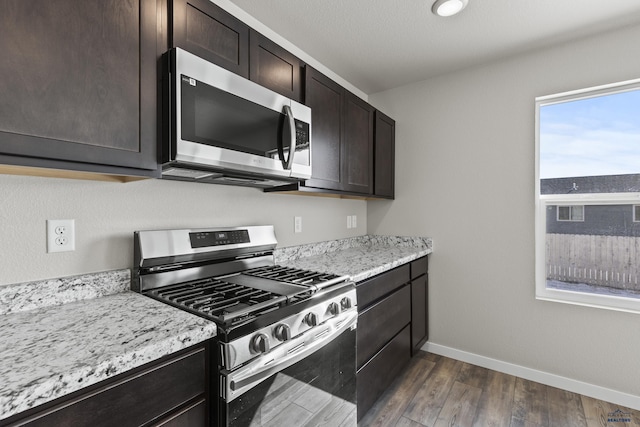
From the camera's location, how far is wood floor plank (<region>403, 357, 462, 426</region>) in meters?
1.87

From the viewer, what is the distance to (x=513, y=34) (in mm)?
2047

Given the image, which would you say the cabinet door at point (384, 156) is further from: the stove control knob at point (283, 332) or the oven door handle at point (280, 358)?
the stove control knob at point (283, 332)

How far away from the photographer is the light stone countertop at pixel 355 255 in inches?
71.7

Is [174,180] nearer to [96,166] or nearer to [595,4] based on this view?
[96,166]

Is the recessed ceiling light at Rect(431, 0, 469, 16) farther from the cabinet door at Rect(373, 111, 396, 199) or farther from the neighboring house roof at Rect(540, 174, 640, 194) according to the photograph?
the neighboring house roof at Rect(540, 174, 640, 194)

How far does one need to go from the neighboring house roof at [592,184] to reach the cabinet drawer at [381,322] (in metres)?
1.27

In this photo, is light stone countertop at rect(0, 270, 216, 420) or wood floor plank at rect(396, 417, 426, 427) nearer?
light stone countertop at rect(0, 270, 216, 420)

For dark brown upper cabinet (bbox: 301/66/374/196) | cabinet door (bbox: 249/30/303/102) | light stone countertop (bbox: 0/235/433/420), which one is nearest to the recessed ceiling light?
dark brown upper cabinet (bbox: 301/66/374/196)

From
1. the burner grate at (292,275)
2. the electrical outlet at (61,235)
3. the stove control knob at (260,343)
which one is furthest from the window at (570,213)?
the electrical outlet at (61,235)

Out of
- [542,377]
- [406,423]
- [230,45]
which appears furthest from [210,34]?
[542,377]

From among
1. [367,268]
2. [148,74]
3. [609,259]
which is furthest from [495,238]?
[148,74]

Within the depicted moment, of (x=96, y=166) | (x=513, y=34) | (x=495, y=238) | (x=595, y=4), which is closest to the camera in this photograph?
(x=96, y=166)

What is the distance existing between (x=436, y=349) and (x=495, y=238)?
1.08m

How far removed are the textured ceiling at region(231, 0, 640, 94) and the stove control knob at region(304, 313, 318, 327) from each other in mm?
1666
